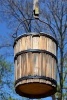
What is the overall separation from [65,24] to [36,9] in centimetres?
1462

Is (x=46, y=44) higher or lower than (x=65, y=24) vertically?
lower

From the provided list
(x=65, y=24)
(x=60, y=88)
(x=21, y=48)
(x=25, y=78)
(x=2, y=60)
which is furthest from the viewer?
(x=2, y=60)

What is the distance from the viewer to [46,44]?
3.54 m

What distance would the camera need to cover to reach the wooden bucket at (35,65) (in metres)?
3.38

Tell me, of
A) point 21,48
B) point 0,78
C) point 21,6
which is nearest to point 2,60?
point 0,78

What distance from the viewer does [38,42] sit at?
3547 mm

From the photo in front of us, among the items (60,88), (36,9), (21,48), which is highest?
(36,9)

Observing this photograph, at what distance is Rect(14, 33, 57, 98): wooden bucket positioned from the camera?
11.1 feet

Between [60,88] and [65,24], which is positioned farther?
[65,24]

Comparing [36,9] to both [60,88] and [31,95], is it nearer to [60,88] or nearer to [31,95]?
[31,95]

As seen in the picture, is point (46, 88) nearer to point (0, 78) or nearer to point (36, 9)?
point (36, 9)

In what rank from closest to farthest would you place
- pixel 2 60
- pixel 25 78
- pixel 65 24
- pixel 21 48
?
pixel 25 78 → pixel 21 48 → pixel 65 24 → pixel 2 60

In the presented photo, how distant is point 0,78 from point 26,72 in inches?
697

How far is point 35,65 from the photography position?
3.48 meters
